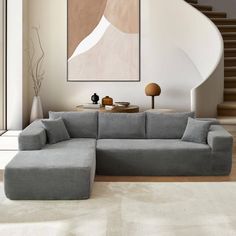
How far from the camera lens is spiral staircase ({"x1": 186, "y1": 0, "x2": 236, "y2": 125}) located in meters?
7.55

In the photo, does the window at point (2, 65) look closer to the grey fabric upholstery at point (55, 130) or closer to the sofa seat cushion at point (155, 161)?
the grey fabric upholstery at point (55, 130)

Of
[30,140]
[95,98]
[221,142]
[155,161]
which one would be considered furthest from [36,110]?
[221,142]

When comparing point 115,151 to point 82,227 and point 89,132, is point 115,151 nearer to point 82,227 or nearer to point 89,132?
point 89,132

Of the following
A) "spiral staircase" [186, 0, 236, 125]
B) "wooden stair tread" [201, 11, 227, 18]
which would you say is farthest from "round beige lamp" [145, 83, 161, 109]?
"wooden stair tread" [201, 11, 227, 18]

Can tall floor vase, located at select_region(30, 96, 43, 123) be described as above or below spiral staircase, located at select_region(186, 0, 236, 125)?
below

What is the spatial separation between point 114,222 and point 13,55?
183 inches

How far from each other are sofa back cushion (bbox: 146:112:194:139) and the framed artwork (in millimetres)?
2166

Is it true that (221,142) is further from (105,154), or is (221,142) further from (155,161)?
(105,154)

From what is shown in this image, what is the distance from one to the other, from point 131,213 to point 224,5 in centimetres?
743

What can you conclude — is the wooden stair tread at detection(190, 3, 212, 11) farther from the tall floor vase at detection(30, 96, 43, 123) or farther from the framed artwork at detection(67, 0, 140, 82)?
the tall floor vase at detection(30, 96, 43, 123)

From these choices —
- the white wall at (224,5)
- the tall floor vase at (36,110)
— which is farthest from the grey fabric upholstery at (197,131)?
the white wall at (224,5)

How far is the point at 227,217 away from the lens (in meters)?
3.87

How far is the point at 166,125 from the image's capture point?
6.00 m

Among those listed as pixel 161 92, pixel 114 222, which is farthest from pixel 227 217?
pixel 161 92
